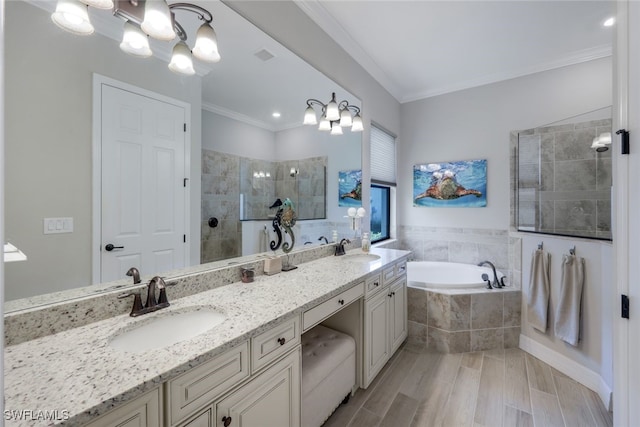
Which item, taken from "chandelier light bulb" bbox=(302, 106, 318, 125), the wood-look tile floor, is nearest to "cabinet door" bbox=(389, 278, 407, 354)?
the wood-look tile floor

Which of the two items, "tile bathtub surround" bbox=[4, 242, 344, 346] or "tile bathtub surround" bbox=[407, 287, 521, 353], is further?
"tile bathtub surround" bbox=[407, 287, 521, 353]

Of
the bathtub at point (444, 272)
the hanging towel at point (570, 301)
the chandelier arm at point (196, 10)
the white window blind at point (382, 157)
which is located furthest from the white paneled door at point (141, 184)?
the hanging towel at point (570, 301)

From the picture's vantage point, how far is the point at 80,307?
1.02 m

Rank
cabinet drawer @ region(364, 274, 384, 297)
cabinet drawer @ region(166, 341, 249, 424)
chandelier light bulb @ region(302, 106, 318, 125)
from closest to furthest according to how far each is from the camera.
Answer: cabinet drawer @ region(166, 341, 249, 424) → cabinet drawer @ region(364, 274, 384, 297) → chandelier light bulb @ region(302, 106, 318, 125)

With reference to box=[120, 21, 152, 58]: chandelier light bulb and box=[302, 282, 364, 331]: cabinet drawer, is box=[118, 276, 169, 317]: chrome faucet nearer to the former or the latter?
box=[302, 282, 364, 331]: cabinet drawer

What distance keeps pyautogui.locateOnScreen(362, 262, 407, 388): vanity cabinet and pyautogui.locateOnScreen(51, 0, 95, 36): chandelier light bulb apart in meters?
2.00

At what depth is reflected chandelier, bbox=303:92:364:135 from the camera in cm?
230

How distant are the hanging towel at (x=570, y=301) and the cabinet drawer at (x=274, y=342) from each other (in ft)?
7.68

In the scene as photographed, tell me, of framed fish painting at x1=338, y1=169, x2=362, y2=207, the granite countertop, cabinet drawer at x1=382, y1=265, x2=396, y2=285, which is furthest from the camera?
framed fish painting at x1=338, y1=169, x2=362, y2=207

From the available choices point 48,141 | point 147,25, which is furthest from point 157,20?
point 48,141

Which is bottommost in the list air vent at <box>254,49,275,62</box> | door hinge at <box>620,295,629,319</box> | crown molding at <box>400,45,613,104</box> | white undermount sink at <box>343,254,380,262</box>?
white undermount sink at <box>343,254,380,262</box>

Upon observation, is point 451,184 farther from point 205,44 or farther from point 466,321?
point 205,44

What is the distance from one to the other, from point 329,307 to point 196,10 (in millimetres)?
1727

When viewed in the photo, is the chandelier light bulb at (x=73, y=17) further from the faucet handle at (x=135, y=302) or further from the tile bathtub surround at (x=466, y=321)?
the tile bathtub surround at (x=466, y=321)
